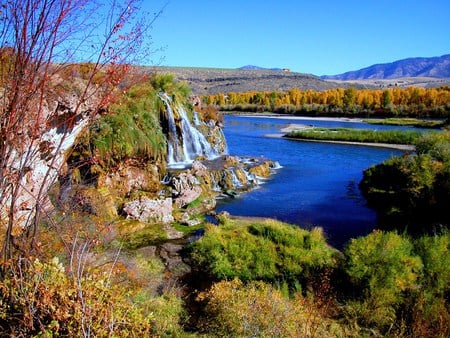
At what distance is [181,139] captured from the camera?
71.3 feet

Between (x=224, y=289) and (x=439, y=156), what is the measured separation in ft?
44.2

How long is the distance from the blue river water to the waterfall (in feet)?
14.6

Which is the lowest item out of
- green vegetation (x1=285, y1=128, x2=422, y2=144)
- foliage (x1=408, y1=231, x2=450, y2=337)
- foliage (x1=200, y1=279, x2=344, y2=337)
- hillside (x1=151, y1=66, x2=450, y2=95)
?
foliage (x1=408, y1=231, x2=450, y2=337)

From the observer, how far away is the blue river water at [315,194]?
15180mm

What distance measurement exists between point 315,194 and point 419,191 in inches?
199

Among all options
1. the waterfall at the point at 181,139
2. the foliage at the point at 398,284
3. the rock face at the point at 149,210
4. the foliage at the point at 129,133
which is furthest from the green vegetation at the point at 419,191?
the foliage at the point at 129,133

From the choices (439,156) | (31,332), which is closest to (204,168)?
(439,156)

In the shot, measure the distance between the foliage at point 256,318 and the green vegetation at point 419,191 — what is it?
328 inches

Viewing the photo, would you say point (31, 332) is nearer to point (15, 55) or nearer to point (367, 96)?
point (15, 55)

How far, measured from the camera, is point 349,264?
9.10 m

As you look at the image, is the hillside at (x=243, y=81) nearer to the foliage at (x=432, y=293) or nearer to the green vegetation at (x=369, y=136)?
the green vegetation at (x=369, y=136)

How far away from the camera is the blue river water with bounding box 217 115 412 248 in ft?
49.8

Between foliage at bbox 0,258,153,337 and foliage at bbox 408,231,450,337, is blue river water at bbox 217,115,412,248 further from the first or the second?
foliage at bbox 0,258,153,337

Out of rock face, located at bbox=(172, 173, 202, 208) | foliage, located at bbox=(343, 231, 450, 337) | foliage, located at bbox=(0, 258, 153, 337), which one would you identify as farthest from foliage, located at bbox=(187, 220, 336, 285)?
foliage, located at bbox=(0, 258, 153, 337)
